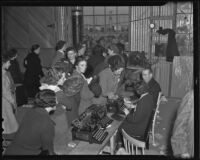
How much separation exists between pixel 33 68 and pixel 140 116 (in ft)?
4.39

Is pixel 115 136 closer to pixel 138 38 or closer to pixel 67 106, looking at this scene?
pixel 67 106

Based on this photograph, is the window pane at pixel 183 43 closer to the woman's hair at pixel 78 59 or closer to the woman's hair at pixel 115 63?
the woman's hair at pixel 115 63

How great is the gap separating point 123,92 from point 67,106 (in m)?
0.68

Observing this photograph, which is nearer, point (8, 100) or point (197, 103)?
point (197, 103)

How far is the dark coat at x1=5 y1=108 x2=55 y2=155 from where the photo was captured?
2.76 metres

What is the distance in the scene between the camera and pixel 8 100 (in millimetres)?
3332

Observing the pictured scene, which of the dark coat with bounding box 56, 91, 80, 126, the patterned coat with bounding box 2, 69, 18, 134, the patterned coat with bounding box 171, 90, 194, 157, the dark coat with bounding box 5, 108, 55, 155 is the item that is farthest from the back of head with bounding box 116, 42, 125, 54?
the patterned coat with bounding box 2, 69, 18, 134

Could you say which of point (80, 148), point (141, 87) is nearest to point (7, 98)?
point (80, 148)

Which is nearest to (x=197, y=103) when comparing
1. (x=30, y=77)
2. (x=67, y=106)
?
(x=67, y=106)

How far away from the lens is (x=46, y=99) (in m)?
2.93

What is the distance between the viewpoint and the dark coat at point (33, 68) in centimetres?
334

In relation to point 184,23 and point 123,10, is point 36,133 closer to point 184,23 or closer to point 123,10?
point 123,10

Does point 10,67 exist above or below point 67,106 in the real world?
above

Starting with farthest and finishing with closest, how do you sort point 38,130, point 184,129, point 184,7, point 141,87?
point 141,87 → point 184,7 → point 184,129 → point 38,130
